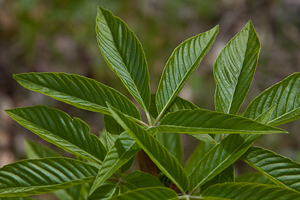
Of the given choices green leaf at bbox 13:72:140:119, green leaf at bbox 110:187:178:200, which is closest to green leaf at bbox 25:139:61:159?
green leaf at bbox 13:72:140:119

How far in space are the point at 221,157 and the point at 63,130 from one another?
0.33 m

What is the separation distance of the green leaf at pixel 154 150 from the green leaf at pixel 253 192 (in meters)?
0.08

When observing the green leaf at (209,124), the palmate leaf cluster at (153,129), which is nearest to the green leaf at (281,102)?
the palmate leaf cluster at (153,129)

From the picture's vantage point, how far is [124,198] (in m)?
0.49

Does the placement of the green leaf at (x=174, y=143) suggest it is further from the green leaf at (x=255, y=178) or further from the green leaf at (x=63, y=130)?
the green leaf at (x=63, y=130)

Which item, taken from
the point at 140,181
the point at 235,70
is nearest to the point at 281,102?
the point at 235,70

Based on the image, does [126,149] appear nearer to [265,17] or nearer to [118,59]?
[118,59]

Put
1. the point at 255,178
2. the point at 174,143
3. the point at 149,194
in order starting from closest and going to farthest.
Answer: the point at 149,194 → the point at 255,178 → the point at 174,143

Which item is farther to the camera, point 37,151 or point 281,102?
point 37,151

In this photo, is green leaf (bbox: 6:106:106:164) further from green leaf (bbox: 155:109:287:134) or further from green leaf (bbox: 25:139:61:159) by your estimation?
green leaf (bbox: 25:139:61:159)

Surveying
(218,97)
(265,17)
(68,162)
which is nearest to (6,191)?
(68,162)

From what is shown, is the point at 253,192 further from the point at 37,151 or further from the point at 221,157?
the point at 37,151

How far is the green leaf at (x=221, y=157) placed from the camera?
58 centimetres

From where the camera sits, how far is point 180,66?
694 mm
